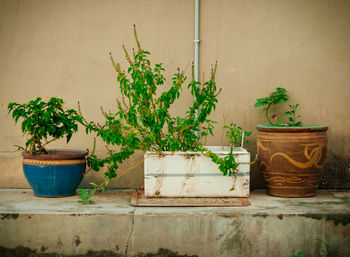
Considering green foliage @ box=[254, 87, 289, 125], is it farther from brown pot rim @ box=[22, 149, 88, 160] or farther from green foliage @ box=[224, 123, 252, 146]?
brown pot rim @ box=[22, 149, 88, 160]

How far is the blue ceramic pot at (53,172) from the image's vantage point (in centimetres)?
395

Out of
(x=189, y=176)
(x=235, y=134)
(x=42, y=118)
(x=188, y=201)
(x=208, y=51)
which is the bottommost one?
(x=188, y=201)

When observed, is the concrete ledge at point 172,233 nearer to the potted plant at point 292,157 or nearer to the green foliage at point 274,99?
the potted plant at point 292,157

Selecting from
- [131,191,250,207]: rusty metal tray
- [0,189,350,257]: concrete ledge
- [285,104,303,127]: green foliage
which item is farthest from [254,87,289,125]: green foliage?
[0,189,350,257]: concrete ledge

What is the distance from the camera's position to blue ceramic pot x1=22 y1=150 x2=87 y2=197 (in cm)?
395

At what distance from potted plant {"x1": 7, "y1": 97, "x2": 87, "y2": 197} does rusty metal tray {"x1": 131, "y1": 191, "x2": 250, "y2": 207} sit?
664mm

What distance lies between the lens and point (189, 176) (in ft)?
12.9

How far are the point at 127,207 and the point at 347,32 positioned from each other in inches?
118

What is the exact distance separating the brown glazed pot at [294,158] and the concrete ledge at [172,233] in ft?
2.08

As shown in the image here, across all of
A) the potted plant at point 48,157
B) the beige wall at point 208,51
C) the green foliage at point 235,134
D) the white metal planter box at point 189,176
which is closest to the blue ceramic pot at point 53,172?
the potted plant at point 48,157

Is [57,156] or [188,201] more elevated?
[57,156]

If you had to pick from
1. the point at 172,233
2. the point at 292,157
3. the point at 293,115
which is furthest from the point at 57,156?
the point at 293,115

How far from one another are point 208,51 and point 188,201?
1704mm

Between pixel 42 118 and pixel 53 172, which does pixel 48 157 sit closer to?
pixel 53 172
